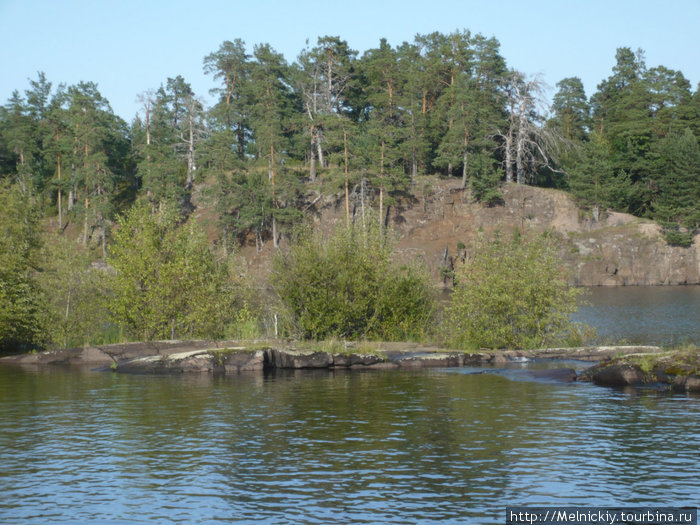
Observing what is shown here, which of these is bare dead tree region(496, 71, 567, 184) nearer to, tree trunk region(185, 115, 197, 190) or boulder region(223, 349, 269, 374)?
tree trunk region(185, 115, 197, 190)

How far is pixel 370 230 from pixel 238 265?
10513 millimetres

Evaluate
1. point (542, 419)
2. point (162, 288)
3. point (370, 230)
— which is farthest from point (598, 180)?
point (542, 419)

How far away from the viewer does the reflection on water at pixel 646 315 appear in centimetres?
4861

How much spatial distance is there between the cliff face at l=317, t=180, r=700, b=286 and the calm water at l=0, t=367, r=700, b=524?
77.8m

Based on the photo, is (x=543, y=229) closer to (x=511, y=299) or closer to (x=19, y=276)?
(x=511, y=299)

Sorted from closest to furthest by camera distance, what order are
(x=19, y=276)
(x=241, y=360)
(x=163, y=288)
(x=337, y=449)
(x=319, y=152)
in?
1. (x=337, y=449)
2. (x=241, y=360)
3. (x=163, y=288)
4. (x=19, y=276)
5. (x=319, y=152)

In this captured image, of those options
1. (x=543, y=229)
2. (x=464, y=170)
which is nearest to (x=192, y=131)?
(x=464, y=170)

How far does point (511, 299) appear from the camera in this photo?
3838 centimetres

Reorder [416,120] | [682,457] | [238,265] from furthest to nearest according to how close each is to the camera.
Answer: [416,120] → [238,265] → [682,457]

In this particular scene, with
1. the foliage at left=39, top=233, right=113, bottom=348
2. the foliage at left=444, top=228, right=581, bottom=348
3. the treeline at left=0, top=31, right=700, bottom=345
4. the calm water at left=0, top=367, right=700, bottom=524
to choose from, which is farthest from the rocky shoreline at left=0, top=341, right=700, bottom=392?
the treeline at left=0, top=31, right=700, bottom=345

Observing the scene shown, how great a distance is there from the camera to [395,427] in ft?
76.0

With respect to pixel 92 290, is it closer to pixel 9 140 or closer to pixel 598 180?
pixel 598 180

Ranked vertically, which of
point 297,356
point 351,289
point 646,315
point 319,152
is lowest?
point 297,356

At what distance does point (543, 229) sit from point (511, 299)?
249 ft
